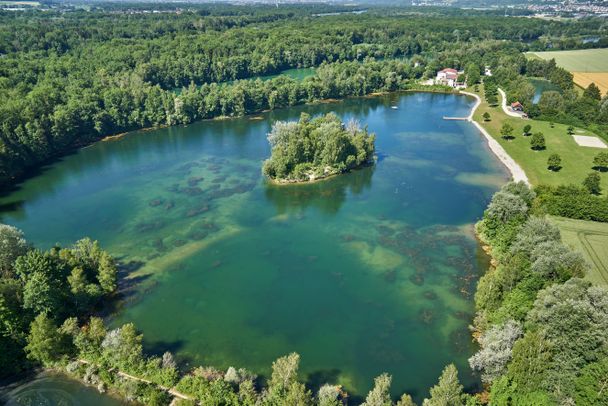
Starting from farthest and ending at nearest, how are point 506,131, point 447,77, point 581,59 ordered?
1. point 581,59
2. point 447,77
3. point 506,131

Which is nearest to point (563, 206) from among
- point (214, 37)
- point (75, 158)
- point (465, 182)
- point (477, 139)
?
point (465, 182)

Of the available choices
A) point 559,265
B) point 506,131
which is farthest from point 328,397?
point 506,131

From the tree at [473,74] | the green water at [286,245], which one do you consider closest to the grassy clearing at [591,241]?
the green water at [286,245]

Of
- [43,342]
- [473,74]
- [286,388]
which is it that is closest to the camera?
[286,388]

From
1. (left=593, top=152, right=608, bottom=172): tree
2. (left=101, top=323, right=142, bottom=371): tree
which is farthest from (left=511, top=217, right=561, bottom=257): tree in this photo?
(left=101, top=323, right=142, bottom=371): tree

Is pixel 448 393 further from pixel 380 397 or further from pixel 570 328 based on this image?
pixel 570 328

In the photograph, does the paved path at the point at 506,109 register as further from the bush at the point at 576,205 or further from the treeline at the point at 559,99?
the bush at the point at 576,205

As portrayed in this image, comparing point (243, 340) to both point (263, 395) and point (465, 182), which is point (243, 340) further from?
point (465, 182)

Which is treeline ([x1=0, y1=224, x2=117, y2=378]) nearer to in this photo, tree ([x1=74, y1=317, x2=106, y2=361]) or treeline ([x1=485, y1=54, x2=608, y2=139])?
tree ([x1=74, y1=317, x2=106, y2=361])
